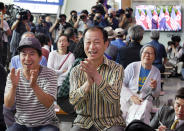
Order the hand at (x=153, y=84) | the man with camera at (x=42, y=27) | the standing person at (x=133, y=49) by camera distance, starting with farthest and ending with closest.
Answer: the man with camera at (x=42, y=27) < the standing person at (x=133, y=49) < the hand at (x=153, y=84)

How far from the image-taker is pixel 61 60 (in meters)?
5.25

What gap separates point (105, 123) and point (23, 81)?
0.82 meters

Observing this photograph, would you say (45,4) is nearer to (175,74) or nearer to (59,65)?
(175,74)

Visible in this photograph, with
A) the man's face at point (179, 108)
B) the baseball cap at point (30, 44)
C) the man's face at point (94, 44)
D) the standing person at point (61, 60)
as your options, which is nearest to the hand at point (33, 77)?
the baseball cap at point (30, 44)

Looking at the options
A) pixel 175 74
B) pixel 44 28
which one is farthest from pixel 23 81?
pixel 175 74

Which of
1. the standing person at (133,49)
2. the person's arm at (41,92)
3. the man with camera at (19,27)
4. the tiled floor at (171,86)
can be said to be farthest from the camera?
the man with camera at (19,27)

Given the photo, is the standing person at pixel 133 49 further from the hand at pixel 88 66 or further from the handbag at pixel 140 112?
the hand at pixel 88 66

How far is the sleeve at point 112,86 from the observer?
2572 millimetres

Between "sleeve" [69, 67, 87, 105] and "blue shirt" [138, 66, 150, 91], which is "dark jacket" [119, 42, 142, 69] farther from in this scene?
"sleeve" [69, 67, 87, 105]

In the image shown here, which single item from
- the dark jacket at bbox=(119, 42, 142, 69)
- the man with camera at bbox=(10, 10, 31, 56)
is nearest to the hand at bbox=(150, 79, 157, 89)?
the dark jacket at bbox=(119, 42, 142, 69)

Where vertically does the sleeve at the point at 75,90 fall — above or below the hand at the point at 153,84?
above

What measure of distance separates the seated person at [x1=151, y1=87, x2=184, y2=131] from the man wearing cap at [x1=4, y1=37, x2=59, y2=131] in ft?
3.17

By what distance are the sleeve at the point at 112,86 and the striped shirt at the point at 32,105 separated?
1.81 feet

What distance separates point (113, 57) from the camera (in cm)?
577
